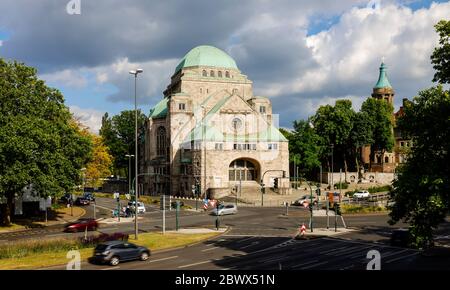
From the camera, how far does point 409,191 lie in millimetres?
21141

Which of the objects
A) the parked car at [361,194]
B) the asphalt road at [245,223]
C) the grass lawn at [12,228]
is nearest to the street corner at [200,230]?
the asphalt road at [245,223]

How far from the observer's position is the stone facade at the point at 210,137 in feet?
278

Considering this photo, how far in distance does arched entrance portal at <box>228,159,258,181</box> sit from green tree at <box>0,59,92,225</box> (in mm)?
38398

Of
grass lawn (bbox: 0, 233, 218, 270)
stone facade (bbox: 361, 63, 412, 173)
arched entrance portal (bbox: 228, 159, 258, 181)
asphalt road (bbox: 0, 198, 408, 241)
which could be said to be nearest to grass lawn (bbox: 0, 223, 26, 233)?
asphalt road (bbox: 0, 198, 408, 241)

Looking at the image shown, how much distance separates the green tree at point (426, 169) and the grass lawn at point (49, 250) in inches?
731

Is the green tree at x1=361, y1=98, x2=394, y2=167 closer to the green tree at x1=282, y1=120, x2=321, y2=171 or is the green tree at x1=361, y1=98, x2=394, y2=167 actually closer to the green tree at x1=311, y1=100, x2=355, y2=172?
the green tree at x1=311, y1=100, x2=355, y2=172

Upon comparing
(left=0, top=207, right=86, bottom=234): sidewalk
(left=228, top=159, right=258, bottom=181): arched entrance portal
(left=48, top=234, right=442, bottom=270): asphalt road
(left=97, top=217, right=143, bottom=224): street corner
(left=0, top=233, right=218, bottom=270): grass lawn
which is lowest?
(left=97, top=217, right=143, bottom=224): street corner

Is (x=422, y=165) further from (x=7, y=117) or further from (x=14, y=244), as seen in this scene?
(x=7, y=117)

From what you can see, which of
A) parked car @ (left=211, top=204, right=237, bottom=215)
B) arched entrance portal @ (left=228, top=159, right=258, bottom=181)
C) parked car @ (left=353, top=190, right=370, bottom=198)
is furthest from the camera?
arched entrance portal @ (left=228, top=159, right=258, bottom=181)

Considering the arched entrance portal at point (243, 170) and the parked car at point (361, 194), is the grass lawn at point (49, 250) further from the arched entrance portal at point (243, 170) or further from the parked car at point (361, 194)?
the arched entrance portal at point (243, 170)

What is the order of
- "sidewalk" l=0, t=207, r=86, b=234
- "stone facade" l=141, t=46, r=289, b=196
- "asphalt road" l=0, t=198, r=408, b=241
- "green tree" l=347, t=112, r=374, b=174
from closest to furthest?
"asphalt road" l=0, t=198, r=408, b=241 → "sidewalk" l=0, t=207, r=86, b=234 → "stone facade" l=141, t=46, r=289, b=196 → "green tree" l=347, t=112, r=374, b=174

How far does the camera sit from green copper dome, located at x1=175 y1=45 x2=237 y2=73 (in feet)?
350
